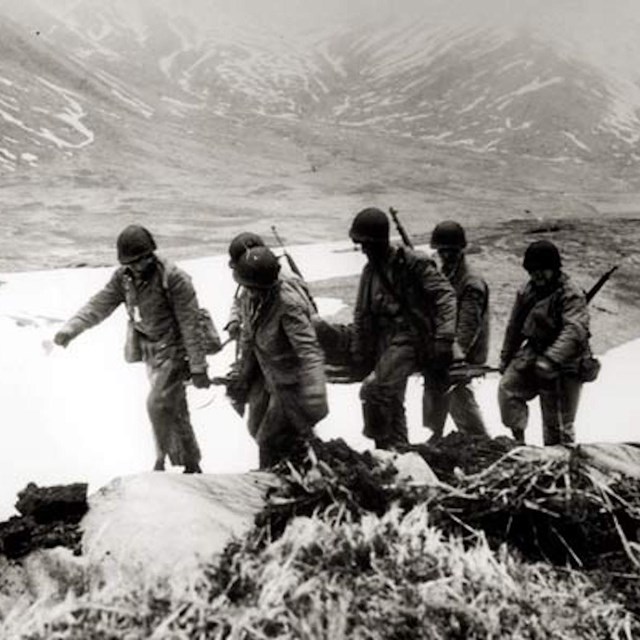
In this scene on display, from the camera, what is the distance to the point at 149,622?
2670mm

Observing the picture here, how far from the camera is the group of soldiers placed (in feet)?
17.1

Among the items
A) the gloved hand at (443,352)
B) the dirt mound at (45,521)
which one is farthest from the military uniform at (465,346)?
the dirt mound at (45,521)

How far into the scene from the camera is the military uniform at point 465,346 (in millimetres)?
6387

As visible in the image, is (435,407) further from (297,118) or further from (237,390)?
(297,118)

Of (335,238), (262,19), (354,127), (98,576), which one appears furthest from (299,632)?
(262,19)

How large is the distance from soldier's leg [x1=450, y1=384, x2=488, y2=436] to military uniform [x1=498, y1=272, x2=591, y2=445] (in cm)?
38

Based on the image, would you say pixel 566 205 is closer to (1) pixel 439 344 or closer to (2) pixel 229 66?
(1) pixel 439 344

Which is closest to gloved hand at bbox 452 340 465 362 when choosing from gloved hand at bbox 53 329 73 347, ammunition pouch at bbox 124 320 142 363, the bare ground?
ammunition pouch at bbox 124 320 142 363

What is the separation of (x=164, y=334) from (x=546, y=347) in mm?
2350

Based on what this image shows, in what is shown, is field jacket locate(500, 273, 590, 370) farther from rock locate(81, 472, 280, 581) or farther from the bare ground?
the bare ground

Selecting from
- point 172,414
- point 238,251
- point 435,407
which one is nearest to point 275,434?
point 172,414

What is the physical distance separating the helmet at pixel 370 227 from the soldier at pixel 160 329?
3.33 feet

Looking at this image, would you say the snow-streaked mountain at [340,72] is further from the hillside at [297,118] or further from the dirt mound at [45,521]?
the dirt mound at [45,521]

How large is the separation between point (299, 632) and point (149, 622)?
412 millimetres
